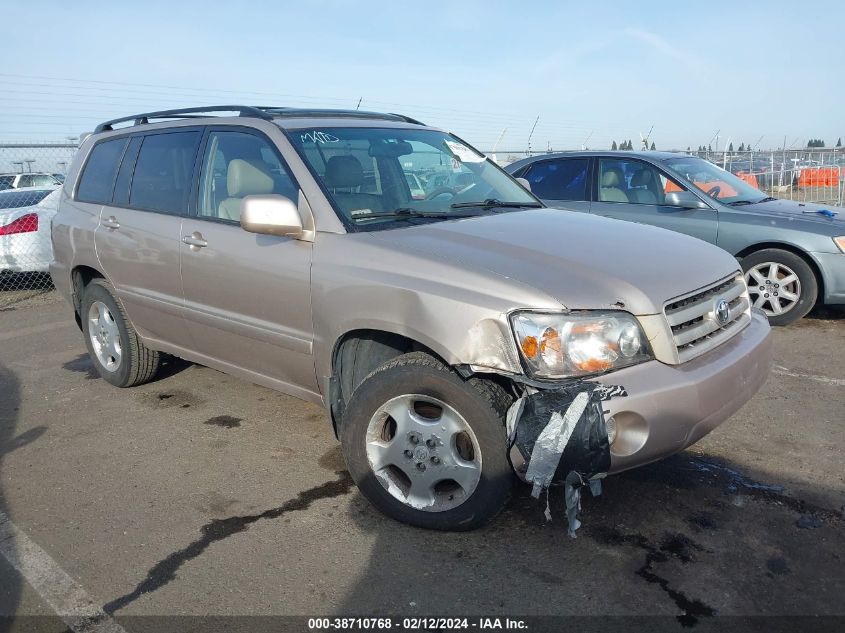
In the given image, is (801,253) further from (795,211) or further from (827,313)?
(827,313)

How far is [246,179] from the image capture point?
3.98m

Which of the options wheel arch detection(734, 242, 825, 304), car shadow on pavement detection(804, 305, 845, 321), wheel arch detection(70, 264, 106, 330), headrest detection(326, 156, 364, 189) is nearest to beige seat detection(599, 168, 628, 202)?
wheel arch detection(734, 242, 825, 304)

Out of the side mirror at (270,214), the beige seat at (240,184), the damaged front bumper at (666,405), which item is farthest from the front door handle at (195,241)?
the damaged front bumper at (666,405)

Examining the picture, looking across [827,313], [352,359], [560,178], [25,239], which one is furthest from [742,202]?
[25,239]

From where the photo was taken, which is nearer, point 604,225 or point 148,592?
point 148,592

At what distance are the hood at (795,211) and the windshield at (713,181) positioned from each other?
0.17 m

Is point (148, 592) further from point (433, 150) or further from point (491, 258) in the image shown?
point (433, 150)

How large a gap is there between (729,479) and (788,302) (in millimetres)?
3646

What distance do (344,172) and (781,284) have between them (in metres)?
4.66

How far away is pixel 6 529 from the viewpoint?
10.9 ft

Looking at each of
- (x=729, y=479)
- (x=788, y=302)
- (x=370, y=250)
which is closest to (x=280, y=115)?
(x=370, y=250)

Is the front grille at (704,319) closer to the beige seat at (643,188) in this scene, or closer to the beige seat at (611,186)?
the beige seat at (643,188)

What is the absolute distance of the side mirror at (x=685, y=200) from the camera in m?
6.87

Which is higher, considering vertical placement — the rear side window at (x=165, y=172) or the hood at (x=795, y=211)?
the rear side window at (x=165, y=172)
